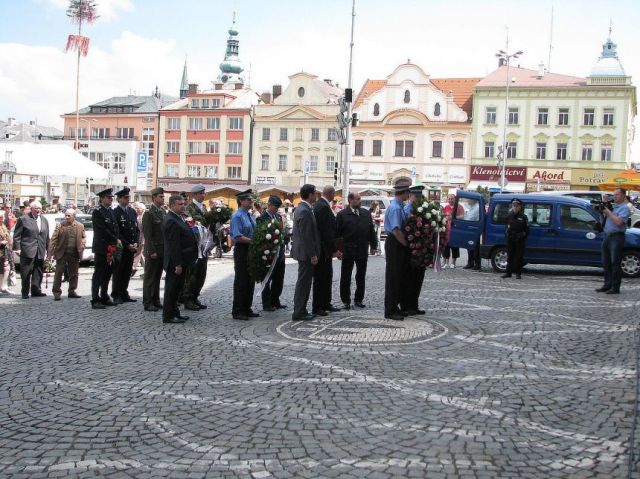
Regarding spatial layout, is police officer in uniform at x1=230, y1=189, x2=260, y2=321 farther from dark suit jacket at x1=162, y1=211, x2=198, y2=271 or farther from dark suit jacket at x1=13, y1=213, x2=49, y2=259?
dark suit jacket at x1=13, y1=213, x2=49, y2=259

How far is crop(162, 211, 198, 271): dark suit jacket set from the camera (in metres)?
10.3

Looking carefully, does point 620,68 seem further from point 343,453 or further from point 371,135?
point 343,453

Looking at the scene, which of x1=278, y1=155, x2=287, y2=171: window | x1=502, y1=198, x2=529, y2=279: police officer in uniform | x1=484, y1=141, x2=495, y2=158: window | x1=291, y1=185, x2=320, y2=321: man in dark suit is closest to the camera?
x1=291, y1=185, x2=320, y2=321: man in dark suit

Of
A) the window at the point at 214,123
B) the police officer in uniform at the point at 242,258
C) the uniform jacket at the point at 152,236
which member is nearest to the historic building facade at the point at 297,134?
the window at the point at 214,123

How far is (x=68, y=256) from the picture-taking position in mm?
12859

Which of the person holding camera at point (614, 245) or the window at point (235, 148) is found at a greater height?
the window at point (235, 148)

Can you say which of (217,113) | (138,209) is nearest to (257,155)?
(217,113)

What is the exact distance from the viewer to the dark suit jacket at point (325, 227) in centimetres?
1091

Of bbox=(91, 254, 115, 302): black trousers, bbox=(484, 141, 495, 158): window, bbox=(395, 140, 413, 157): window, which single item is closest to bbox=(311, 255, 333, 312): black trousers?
bbox=(91, 254, 115, 302): black trousers

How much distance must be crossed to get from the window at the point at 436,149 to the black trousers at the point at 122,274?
54.1m

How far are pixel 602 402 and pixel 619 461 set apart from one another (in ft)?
4.84

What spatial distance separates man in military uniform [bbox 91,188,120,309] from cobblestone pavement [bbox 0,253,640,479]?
782 mm

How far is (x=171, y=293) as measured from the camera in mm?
10195

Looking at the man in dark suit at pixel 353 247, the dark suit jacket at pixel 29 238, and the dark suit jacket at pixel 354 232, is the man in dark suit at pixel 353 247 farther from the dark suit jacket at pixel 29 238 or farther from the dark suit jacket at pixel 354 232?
the dark suit jacket at pixel 29 238
